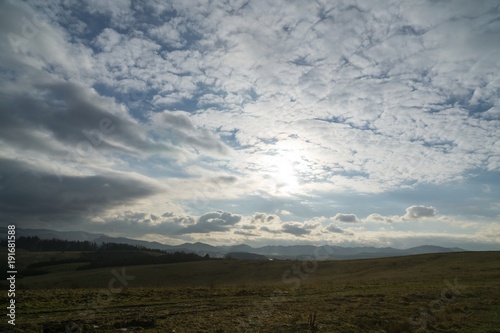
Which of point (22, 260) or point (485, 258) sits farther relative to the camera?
point (22, 260)

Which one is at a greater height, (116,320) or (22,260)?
(116,320)

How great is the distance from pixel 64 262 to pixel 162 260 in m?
37.0

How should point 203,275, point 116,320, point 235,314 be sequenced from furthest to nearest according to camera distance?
point 203,275 → point 235,314 → point 116,320

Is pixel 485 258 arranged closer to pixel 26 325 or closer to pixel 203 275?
pixel 203 275

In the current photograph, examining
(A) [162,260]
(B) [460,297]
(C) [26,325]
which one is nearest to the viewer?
(C) [26,325]

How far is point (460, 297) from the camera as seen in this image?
26.6 m

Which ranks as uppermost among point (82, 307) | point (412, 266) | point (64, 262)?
point (82, 307)

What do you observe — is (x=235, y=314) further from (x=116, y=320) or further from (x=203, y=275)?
(x=203, y=275)

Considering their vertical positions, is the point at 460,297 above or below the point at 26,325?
below

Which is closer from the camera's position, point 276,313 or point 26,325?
point 26,325

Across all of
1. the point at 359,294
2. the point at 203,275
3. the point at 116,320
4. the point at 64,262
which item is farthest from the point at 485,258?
the point at 64,262

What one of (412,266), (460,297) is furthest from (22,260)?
(460,297)

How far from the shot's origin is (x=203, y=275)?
272 ft

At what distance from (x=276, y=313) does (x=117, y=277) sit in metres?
80.2
